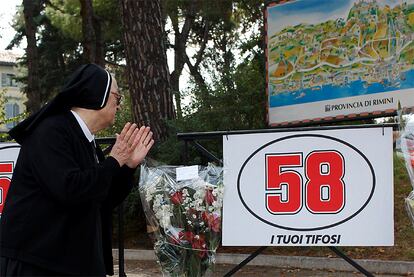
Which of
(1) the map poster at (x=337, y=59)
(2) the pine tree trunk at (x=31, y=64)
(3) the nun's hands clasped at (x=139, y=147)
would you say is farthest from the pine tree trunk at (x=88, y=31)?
(3) the nun's hands clasped at (x=139, y=147)

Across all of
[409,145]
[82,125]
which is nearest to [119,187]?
[82,125]

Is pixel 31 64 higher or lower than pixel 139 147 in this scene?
higher

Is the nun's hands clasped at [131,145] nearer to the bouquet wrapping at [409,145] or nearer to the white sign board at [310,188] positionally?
the white sign board at [310,188]

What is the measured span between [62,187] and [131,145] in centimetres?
50

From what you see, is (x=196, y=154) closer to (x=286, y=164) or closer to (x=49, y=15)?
(x=286, y=164)

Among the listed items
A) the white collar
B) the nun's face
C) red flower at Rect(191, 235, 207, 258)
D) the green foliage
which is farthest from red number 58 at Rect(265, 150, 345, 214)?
the green foliage

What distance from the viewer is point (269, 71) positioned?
11.2 metres

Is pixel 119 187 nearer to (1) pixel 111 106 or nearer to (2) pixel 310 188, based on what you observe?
(1) pixel 111 106

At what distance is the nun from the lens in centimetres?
289

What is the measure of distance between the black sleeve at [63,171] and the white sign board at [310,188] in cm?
228

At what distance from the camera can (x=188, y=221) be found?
5.15 meters

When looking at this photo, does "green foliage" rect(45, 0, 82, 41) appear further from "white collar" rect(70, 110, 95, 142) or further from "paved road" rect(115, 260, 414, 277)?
"white collar" rect(70, 110, 95, 142)

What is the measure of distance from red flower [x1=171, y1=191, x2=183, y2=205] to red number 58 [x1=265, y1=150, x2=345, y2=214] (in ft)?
2.31

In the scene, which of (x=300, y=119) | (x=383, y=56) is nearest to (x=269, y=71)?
(x=300, y=119)
